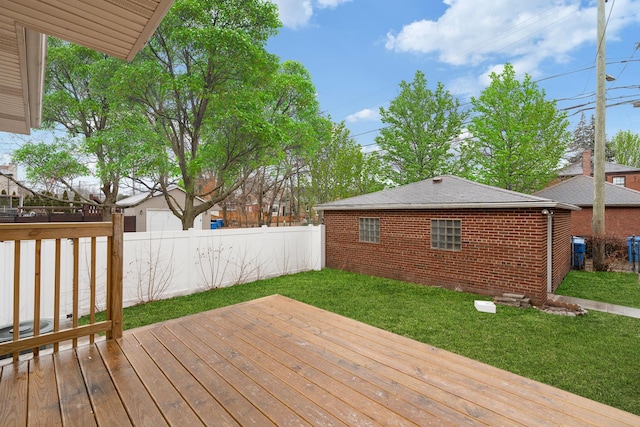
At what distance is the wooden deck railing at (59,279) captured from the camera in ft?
6.68

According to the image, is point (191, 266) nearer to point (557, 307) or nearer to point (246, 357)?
point (246, 357)

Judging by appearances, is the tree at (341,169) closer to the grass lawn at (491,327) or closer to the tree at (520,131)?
the tree at (520,131)

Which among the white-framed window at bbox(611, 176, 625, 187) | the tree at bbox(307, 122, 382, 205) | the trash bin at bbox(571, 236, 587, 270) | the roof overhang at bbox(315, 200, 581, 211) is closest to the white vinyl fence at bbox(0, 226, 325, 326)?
the roof overhang at bbox(315, 200, 581, 211)

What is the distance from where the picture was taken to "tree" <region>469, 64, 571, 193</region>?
14375 millimetres

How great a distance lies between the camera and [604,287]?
24.2 feet

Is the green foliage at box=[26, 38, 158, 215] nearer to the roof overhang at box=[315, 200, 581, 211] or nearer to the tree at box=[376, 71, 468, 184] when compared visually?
the roof overhang at box=[315, 200, 581, 211]

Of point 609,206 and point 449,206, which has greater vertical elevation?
point 609,206

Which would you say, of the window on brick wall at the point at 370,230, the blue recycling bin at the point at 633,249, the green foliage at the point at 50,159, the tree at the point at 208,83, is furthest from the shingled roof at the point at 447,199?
the green foliage at the point at 50,159

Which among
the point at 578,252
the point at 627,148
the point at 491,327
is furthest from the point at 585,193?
the point at 627,148

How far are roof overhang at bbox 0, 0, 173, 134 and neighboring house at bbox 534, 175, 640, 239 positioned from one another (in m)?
16.0

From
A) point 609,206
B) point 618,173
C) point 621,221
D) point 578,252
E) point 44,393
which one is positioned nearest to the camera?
point 44,393

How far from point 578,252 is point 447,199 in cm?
577

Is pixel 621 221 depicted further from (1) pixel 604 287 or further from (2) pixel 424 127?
(2) pixel 424 127

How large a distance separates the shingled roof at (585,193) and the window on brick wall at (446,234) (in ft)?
31.5
